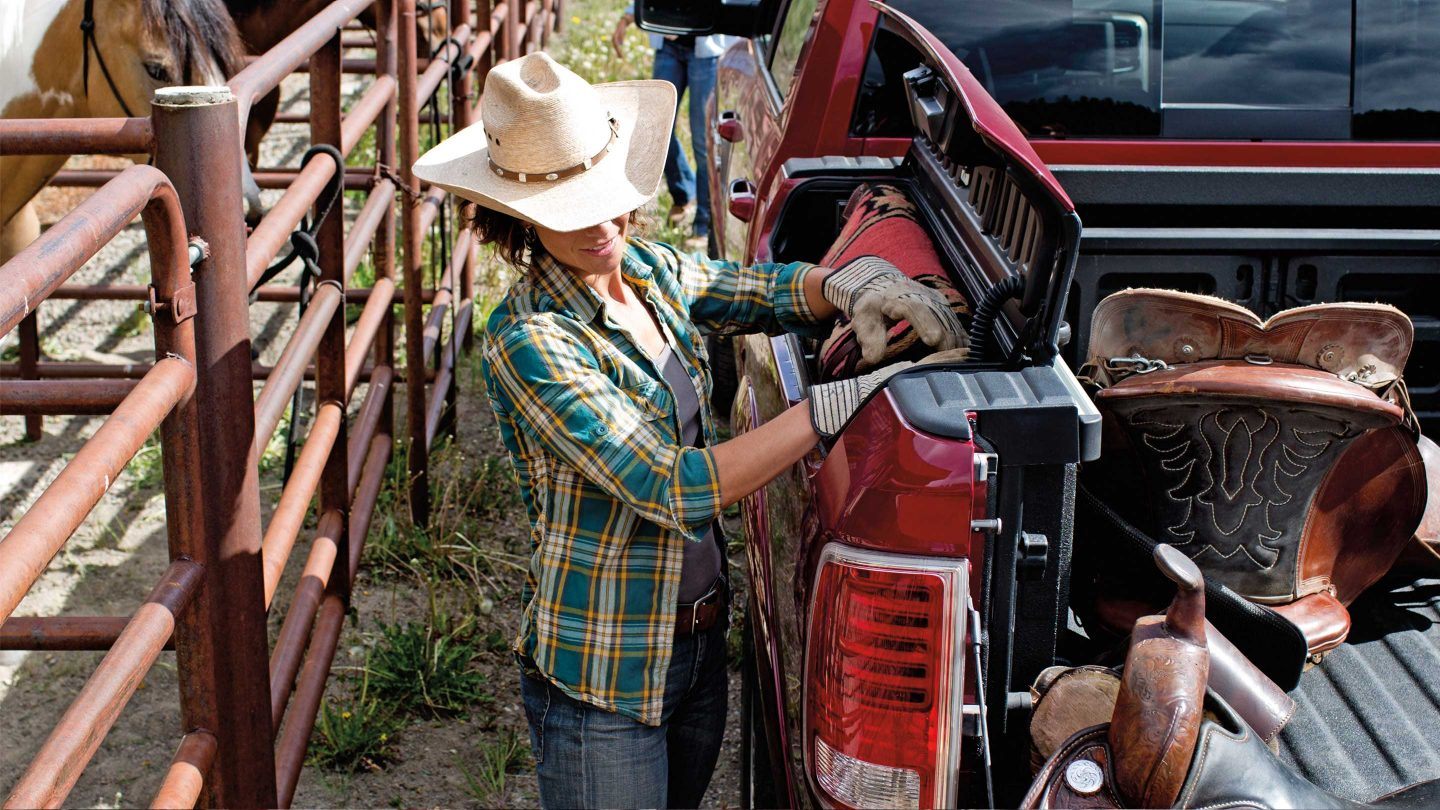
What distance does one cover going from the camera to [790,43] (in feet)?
12.3

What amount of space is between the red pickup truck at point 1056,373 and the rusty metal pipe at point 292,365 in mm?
858

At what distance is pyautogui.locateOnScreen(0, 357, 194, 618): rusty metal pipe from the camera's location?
1.36 metres

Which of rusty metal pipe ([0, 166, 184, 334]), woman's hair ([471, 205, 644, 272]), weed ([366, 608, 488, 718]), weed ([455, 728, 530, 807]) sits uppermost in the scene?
rusty metal pipe ([0, 166, 184, 334])

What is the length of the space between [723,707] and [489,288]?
3833mm

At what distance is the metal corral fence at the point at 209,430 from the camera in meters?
1.54

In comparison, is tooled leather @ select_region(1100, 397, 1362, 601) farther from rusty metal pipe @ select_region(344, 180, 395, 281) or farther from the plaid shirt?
rusty metal pipe @ select_region(344, 180, 395, 281)

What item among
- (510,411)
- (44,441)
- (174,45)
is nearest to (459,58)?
(174,45)

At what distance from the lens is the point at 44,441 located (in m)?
4.72

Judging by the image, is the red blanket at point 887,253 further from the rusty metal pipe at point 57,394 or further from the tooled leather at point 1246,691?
the rusty metal pipe at point 57,394

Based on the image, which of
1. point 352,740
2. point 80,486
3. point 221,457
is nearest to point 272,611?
point 352,740

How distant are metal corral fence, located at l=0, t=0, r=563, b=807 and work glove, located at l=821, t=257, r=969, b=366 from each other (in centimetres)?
95

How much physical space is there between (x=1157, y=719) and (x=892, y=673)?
0.30 m

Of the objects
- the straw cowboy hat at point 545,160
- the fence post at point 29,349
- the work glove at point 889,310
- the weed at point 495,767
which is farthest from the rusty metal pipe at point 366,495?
the work glove at point 889,310

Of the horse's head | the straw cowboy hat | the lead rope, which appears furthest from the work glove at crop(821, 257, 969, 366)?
the lead rope
